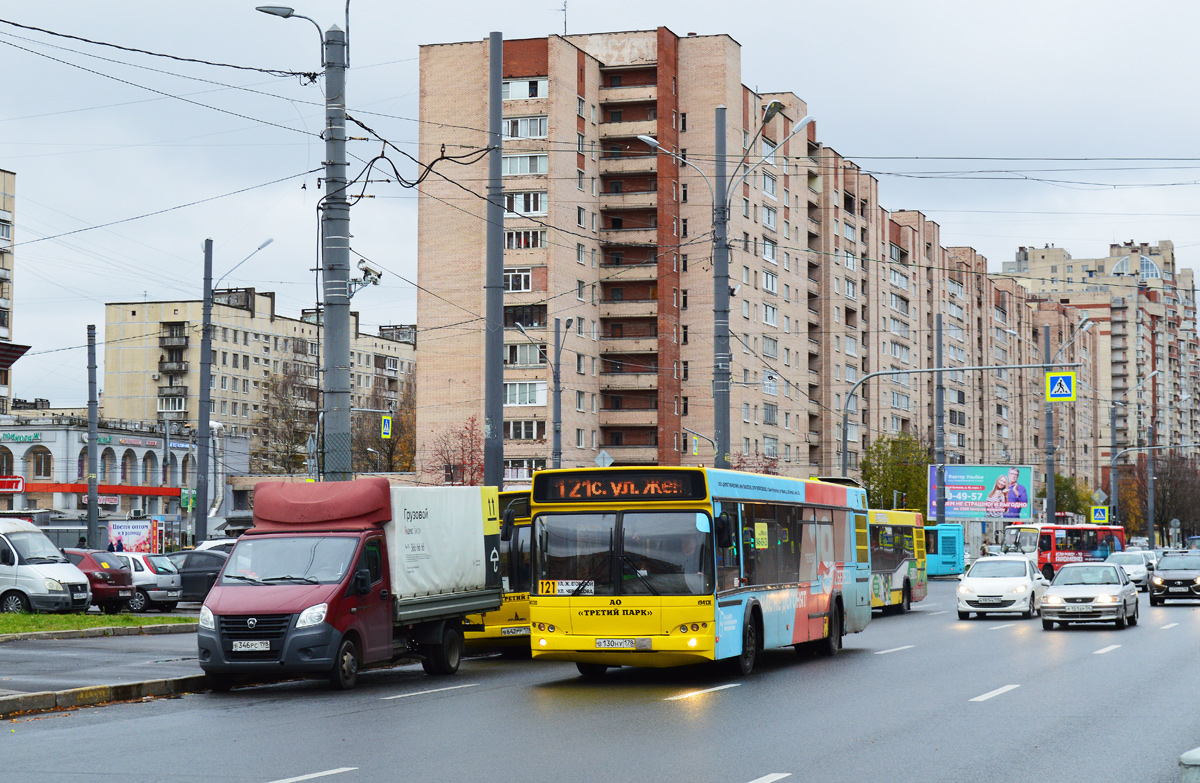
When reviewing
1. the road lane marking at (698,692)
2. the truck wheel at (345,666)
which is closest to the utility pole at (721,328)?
the road lane marking at (698,692)

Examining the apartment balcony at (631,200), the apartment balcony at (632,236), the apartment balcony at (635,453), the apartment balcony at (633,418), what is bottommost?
the apartment balcony at (635,453)

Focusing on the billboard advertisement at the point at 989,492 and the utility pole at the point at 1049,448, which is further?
the billboard advertisement at the point at 989,492

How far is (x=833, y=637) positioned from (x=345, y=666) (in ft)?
30.7

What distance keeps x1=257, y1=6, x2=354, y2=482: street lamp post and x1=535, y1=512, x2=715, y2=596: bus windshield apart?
12.1 feet

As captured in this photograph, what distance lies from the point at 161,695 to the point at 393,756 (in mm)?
6808

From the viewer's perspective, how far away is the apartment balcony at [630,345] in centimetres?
8844

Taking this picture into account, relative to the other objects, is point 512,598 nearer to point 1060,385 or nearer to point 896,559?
point 896,559

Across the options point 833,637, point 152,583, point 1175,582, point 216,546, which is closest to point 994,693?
point 833,637

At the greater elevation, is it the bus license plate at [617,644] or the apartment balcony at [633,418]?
the apartment balcony at [633,418]

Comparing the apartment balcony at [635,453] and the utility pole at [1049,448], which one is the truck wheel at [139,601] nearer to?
the utility pole at [1049,448]

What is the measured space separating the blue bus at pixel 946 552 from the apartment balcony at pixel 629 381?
2057 cm

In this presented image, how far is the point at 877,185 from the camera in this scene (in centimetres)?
11350

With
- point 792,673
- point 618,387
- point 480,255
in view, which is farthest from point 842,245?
point 792,673

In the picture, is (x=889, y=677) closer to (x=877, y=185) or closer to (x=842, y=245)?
(x=842, y=245)
